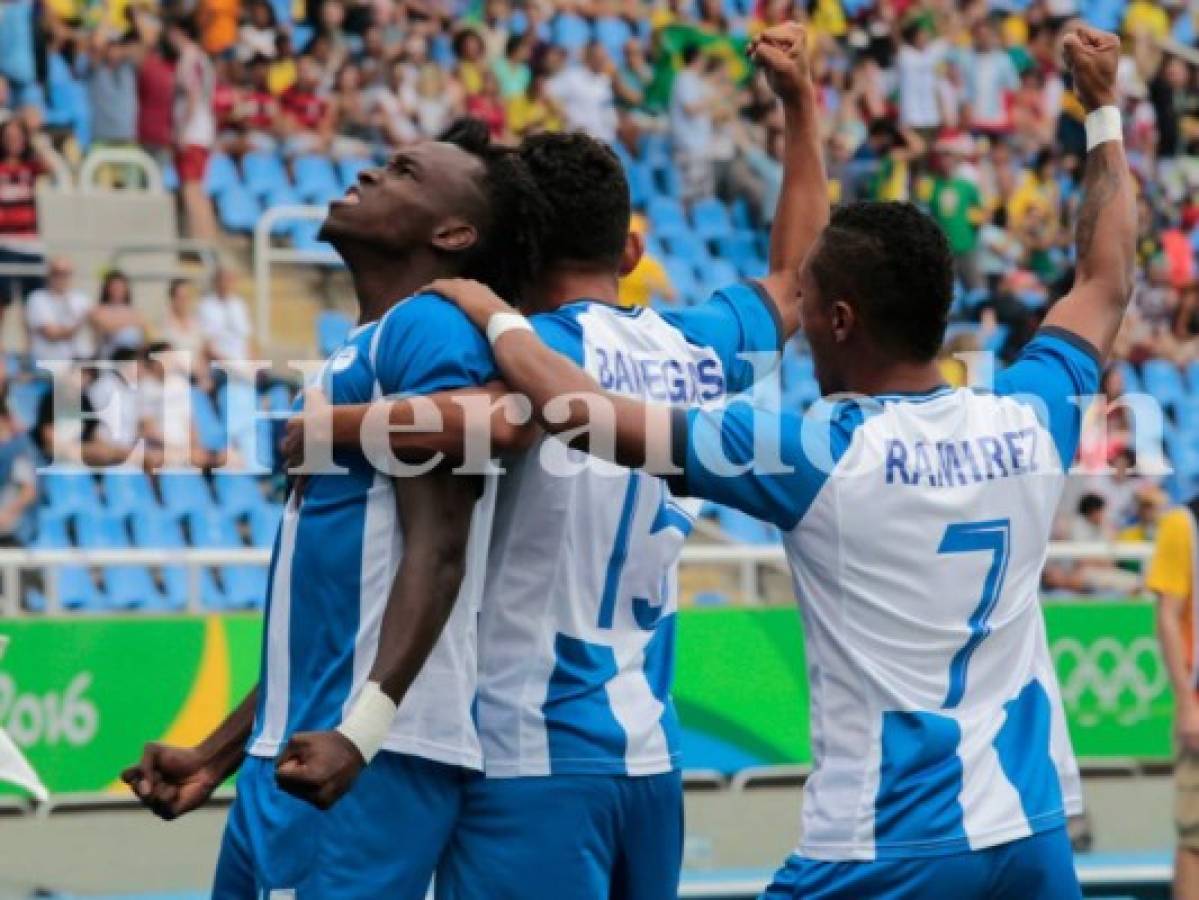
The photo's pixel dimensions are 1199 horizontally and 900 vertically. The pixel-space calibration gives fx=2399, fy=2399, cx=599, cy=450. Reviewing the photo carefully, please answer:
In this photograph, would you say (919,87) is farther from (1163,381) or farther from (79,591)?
(79,591)

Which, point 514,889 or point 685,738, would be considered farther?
point 685,738

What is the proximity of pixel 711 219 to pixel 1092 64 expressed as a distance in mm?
13313

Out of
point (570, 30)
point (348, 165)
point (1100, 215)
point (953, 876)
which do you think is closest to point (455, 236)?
point (1100, 215)

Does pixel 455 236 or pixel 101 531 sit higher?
pixel 455 236

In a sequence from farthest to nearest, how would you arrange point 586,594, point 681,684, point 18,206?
point 18,206 → point 681,684 → point 586,594

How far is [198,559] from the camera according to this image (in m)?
10.3

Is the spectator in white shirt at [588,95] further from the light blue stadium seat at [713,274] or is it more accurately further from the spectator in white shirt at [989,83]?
the spectator in white shirt at [989,83]

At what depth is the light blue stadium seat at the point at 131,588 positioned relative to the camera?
35.9ft

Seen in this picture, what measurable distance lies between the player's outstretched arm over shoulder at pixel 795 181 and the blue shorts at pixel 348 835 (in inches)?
56.1

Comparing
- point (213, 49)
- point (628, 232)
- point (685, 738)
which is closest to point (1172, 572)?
point (685, 738)

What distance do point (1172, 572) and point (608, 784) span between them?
13.3 ft

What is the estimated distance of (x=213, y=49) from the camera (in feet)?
54.3

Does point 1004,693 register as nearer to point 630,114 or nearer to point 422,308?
point 422,308

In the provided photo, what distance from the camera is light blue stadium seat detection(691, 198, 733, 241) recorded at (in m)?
18.2
